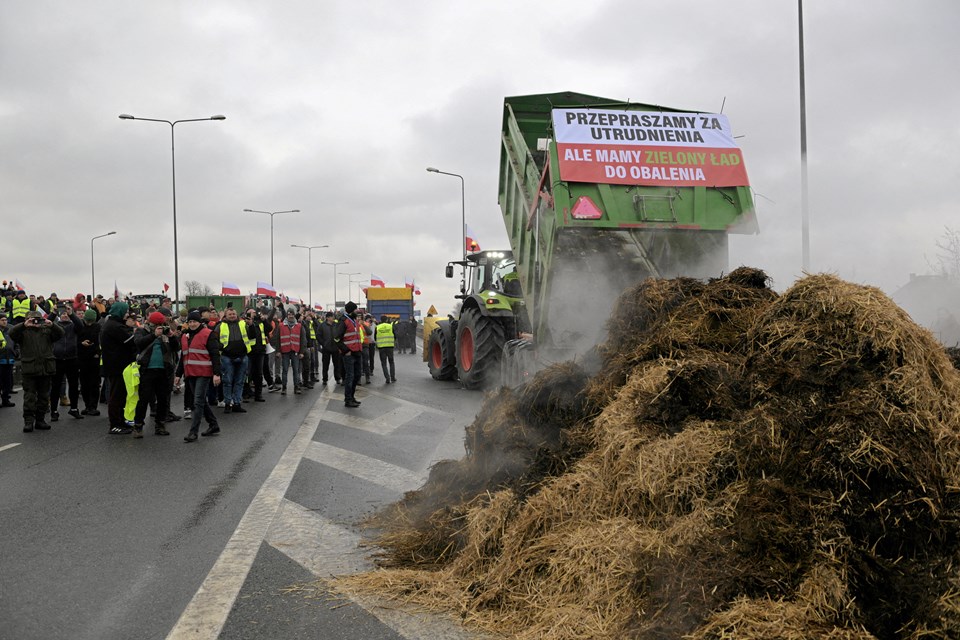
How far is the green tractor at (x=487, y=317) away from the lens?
559 inches

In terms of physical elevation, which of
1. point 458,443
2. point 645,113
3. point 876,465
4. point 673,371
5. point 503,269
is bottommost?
point 458,443

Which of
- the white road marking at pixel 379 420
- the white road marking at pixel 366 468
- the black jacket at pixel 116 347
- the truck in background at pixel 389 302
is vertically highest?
the truck in background at pixel 389 302

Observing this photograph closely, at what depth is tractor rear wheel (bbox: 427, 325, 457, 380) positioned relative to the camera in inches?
697

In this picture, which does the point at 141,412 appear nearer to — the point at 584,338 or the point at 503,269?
the point at 584,338

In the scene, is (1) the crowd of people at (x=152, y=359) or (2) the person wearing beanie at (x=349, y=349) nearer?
(1) the crowd of people at (x=152, y=359)

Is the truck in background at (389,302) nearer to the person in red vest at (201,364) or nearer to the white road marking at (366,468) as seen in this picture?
the person in red vest at (201,364)

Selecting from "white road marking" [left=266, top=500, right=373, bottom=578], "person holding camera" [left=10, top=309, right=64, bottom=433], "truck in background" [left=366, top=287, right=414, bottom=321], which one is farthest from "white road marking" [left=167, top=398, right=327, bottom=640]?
"truck in background" [left=366, top=287, right=414, bottom=321]

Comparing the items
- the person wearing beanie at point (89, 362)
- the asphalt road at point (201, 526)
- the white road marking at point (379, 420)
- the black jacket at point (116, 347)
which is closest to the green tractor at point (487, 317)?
the white road marking at point (379, 420)

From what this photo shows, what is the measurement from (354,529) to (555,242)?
492 cm

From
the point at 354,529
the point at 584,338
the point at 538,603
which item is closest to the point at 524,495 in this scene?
the point at 538,603

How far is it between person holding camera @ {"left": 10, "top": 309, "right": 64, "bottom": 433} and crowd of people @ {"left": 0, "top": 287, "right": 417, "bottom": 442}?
0.01 m

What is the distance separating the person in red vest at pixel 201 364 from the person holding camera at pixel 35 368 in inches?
84.6

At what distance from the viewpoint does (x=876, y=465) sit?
11.0 ft

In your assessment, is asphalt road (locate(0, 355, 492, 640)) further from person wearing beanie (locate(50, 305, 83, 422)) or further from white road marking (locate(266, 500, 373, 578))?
person wearing beanie (locate(50, 305, 83, 422))
